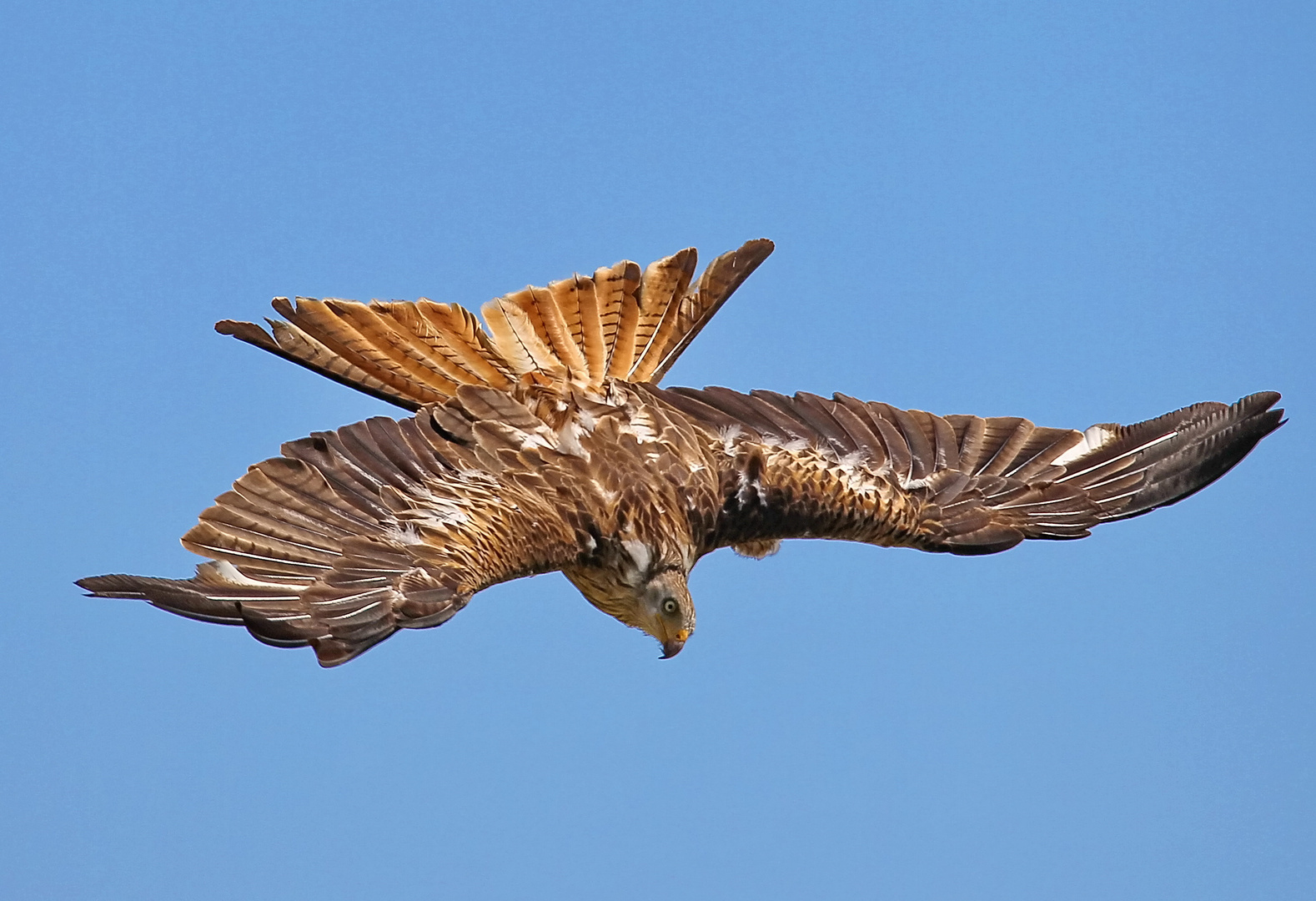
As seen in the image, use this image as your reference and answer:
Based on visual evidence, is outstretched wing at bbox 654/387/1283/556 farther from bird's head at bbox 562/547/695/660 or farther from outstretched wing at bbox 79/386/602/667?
outstretched wing at bbox 79/386/602/667

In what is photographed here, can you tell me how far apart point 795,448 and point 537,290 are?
1657mm

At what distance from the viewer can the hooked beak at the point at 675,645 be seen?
9.12 meters

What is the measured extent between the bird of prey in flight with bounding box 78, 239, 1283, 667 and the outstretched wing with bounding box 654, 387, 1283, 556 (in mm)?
12

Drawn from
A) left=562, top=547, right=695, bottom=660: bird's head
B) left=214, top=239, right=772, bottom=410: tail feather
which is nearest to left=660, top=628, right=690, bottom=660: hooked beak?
left=562, top=547, right=695, bottom=660: bird's head

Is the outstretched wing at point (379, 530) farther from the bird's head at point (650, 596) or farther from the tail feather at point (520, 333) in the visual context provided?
the tail feather at point (520, 333)

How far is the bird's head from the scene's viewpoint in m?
9.01

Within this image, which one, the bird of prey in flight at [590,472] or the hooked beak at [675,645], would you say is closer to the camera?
the bird of prey in flight at [590,472]

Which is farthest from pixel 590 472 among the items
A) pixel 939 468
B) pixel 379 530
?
pixel 939 468

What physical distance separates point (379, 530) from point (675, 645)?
163 centimetres

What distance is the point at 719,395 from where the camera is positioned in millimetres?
9969

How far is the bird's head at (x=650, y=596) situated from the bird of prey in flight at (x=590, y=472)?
0.04 ft

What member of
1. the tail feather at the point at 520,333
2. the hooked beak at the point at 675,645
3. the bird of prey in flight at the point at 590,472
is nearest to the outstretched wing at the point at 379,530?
the bird of prey in flight at the point at 590,472

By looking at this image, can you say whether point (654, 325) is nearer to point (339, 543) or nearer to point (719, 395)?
point (719, 395)

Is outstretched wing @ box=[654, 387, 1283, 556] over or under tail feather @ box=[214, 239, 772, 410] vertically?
under
